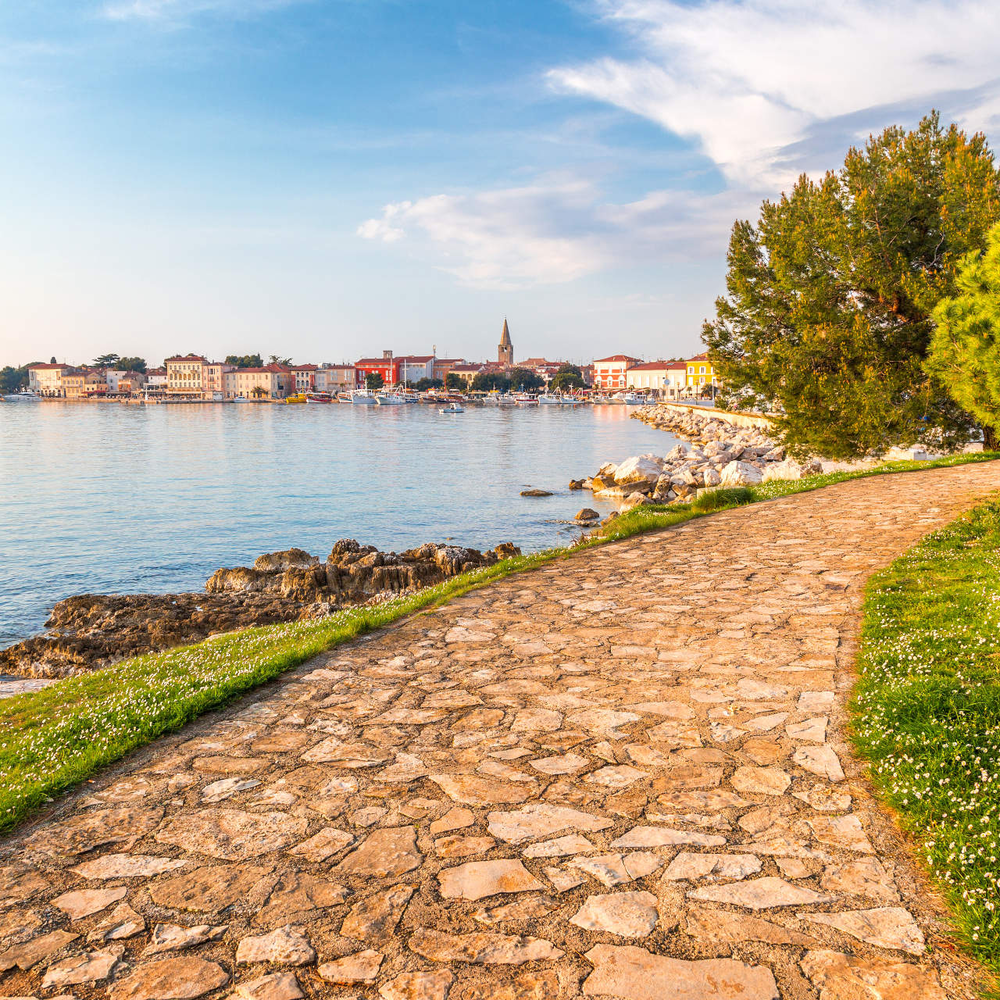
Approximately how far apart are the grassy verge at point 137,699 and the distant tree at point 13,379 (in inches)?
8373

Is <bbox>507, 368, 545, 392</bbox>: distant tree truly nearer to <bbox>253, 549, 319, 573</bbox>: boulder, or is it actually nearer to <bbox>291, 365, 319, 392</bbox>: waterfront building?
<bbox>291, 365, 319, 392</bbox>: waterfront building

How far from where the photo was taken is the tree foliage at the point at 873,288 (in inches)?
676

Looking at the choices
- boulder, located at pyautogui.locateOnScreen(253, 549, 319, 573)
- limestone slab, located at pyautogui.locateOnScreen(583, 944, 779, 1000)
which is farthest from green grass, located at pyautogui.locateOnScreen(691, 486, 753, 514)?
Result: limestone slab, located at pyautogui.locateOnScreen(583, 944, 779, 1000)

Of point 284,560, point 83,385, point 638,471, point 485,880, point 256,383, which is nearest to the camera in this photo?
point 485,880

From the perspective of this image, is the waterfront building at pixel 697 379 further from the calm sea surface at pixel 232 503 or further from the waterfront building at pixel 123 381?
the waterfront building at pixel 123 381

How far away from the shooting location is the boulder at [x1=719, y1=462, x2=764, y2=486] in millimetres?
25922

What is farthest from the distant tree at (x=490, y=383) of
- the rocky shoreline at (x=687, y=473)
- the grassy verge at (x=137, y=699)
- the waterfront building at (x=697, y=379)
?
the grassy verge at (x=137, y=699)

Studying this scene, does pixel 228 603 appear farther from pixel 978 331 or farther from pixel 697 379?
pixel 697 379

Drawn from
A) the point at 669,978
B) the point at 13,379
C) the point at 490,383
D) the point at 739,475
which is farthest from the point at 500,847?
the point at 13,379

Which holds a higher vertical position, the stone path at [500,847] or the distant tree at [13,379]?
the distant tree at [13,379]

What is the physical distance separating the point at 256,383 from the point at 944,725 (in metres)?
177

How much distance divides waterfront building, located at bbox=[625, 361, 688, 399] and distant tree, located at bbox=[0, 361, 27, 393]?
480 ft

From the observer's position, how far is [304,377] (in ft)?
614

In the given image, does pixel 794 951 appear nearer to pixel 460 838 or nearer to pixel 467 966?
pixel 467 966
